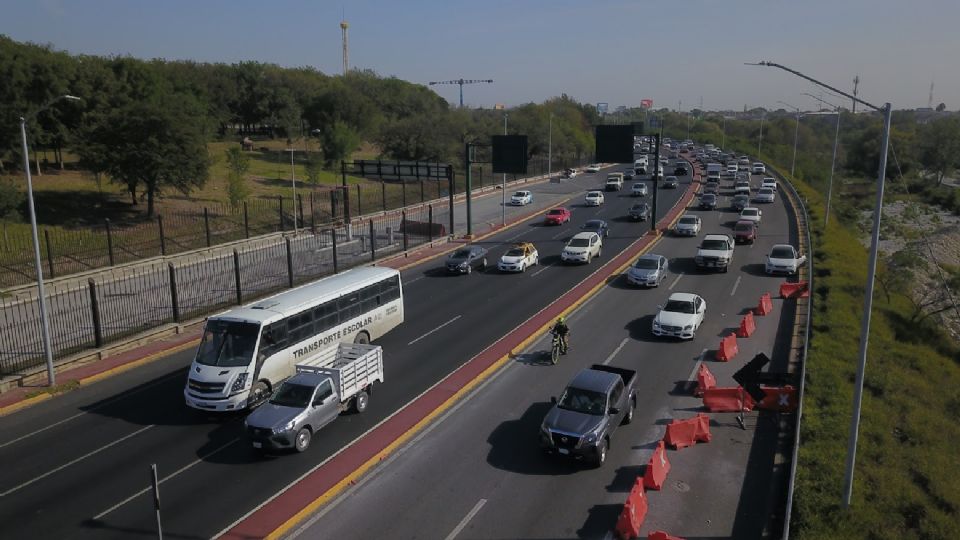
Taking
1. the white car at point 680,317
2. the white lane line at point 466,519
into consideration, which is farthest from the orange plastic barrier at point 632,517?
the white car at point 680,317

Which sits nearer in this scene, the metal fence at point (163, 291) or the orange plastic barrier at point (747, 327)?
the metal fence at point (163, 291)

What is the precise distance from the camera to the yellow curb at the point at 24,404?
1930cm

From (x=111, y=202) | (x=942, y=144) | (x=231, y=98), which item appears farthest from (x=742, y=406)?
(x=942, y=144)

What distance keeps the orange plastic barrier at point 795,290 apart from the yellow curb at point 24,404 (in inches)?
1139

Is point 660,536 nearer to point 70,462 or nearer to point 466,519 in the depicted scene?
point 466,519

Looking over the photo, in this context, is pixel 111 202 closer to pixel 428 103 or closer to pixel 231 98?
pixel 231 98

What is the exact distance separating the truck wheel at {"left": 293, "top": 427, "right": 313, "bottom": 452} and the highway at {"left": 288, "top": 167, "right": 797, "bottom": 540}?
2122 millimetres

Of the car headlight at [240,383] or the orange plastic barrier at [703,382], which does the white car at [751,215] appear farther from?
the car headlight at [240,383]

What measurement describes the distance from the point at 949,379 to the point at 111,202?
5145 cm

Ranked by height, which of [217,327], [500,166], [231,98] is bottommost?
[217,327]

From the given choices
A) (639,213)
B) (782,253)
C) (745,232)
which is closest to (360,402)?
(782,253)

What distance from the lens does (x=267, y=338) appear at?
1912cm

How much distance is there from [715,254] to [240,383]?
1029 inches

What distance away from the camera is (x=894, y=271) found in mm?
45062
